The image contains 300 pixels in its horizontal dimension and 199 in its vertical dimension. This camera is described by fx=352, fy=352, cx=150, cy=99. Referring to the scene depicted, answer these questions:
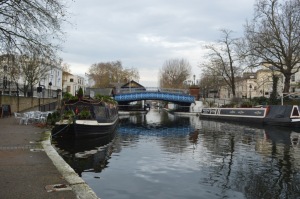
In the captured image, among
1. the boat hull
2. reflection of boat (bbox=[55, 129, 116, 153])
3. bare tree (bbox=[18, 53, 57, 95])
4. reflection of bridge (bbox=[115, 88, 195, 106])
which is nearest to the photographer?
reflection of boat (bbox=[55, 129, 116, 153])

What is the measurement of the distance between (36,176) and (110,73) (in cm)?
10363

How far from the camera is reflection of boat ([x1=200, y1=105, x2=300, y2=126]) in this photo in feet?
99.0

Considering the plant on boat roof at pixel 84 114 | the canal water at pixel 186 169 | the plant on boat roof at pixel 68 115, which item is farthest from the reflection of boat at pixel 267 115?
the plant on boat roof at pixel 68 115

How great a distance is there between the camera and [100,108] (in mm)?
23500

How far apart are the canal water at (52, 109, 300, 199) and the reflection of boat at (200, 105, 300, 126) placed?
11771mm

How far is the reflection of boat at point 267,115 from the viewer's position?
30.2m

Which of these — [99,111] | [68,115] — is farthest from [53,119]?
[99,111]

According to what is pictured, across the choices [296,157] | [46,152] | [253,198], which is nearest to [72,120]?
[46,152]

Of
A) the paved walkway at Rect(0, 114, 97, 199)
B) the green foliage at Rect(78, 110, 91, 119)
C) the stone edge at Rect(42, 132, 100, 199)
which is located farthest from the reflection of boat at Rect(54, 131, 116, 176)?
the stone edge at Rect(42, 132, 100, 199)

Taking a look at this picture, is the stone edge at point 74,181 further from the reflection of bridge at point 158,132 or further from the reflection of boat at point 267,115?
the reflection of boat at point 267,115

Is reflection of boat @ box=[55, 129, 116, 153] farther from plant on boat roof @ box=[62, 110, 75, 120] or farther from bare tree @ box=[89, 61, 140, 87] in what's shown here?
bare tree @ box=[89, 61, 140, 87]

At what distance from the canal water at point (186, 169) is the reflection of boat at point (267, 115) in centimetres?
1177

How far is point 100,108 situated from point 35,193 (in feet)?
55.7

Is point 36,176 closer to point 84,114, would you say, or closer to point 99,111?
point 84,114
